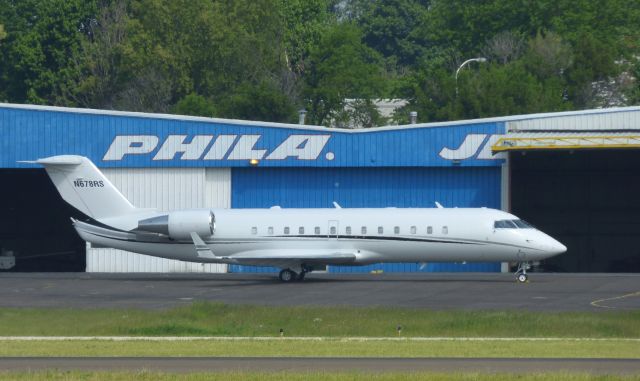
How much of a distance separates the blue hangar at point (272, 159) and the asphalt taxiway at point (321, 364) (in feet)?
94.0

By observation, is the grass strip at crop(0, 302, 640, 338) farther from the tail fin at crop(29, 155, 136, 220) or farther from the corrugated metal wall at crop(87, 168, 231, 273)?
the corrugated metal wall at crop(87, 168, 231, 273)

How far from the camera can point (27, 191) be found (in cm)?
6216

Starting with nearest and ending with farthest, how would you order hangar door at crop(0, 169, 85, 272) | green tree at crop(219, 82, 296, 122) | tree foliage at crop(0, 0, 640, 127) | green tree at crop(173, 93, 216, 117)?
hangar door at crop(0, 169, 85, 272), green tree at crop(219, 82, 296, 122), green tree at crop(173, 93, 216, 117), tree foliage at crop(0, 0, 640, 127)

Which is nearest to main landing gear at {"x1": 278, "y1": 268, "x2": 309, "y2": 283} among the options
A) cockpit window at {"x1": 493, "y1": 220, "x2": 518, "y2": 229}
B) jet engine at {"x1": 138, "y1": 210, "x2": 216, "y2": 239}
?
jet engine at {"x1": 138, "y1": 210, "x2": 216, "y2": 239}

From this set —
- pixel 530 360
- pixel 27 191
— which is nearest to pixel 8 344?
pixel 530 360

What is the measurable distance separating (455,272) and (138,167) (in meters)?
14.2

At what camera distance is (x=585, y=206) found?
189 feet

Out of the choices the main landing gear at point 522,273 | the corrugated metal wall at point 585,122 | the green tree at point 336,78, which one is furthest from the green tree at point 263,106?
the main landing gear at point 522,273

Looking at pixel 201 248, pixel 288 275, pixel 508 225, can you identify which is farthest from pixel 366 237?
pixel 201 248

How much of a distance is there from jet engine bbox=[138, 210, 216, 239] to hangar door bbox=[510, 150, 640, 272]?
17.9 m

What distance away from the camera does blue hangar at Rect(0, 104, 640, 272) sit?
5050 centimetres

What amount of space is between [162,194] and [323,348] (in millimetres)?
28321

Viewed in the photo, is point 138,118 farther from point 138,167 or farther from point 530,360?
point 530,360

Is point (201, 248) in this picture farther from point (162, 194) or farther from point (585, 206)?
point (585, 206)
